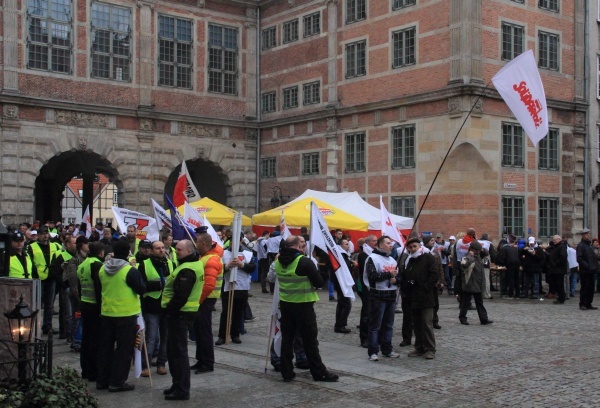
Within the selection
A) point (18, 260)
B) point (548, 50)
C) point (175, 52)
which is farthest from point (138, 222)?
point (548, 50)

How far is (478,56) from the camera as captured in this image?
2594 cm

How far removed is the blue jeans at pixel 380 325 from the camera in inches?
464

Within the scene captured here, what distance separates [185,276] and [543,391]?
4597mm

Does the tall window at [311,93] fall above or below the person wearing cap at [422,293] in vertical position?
above

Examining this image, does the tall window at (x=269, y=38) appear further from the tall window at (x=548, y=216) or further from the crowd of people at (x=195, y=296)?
the crowd of people at (x=195, y=296)

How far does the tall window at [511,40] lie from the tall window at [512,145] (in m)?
2.38

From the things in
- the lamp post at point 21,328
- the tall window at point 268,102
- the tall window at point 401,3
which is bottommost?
the lamp post at point 21,328

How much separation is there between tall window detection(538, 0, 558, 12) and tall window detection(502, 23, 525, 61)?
1574 mm

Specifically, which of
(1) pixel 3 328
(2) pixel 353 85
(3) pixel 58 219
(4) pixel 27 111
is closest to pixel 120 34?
(4) pixel 27 111

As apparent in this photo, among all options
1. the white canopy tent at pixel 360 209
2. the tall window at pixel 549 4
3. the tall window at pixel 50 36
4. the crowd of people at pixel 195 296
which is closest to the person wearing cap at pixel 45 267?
the crowd of people at pixel 195 296

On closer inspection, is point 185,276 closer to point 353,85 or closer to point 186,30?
point 353,85

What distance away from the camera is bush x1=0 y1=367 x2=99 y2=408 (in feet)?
24.0

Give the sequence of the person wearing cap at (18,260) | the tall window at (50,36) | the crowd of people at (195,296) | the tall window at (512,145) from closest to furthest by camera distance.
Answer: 1. the crowd of people at (195,296)
2. the person wearing cap at (18,260)
3. the tall window at (512,145)
4. the tall window at (50,36)

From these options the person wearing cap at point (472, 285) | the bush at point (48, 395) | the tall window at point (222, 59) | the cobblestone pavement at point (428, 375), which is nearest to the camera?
the bush at point (48, 395)
